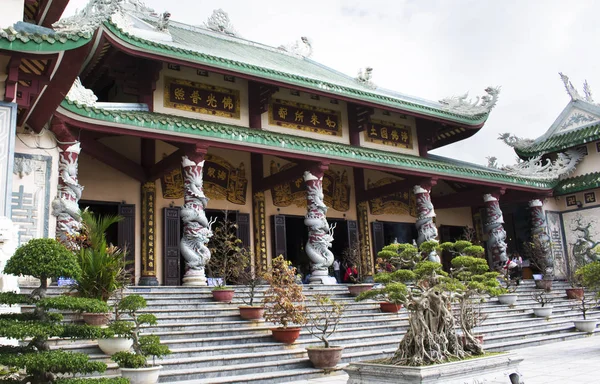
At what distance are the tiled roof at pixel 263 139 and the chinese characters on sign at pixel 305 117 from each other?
2.03 meters

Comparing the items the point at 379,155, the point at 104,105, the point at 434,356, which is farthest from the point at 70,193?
the point at 379,155

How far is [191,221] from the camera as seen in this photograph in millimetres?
11734

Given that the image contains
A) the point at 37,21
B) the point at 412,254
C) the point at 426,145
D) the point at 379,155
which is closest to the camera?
the point at 412,254

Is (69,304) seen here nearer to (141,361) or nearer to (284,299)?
(141,361)

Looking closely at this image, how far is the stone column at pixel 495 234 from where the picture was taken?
17.5 m

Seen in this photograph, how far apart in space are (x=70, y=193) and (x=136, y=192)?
3519mm

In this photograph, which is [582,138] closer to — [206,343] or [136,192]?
[136,192]

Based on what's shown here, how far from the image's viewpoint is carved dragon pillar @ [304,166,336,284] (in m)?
13.3

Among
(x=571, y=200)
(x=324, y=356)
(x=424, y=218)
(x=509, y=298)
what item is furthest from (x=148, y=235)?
(x=571, y=200)

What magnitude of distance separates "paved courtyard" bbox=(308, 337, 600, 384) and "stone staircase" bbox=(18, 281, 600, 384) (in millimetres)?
525

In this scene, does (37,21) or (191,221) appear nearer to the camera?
(37,21)

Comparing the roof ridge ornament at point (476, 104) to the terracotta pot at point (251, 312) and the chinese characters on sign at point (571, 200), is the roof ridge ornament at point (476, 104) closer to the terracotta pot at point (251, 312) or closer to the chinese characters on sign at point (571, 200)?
the chinese characters on sign at point (571, 200)

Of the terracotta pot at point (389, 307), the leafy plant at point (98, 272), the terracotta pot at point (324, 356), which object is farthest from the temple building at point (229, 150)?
the terracotta pot at point (324, 356)

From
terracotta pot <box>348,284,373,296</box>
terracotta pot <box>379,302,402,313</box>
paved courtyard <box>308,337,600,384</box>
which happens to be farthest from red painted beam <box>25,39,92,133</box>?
terracotta pot <box>379,302,402,313</box>
